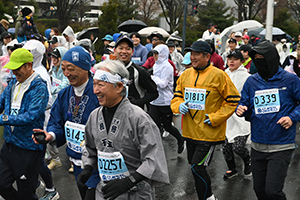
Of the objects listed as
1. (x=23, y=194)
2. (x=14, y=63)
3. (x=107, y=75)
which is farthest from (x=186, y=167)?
(x=107, y=75)

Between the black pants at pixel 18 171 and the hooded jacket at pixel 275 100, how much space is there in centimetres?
266

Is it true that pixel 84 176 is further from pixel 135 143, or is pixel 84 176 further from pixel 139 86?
pixel 139 86

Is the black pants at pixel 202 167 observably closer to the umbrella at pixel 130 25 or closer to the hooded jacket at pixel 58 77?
the hooded jacket at pixel 58 77

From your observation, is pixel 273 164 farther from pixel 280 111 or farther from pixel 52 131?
pixel 52 131

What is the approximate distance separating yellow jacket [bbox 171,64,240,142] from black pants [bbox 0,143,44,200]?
2.00m

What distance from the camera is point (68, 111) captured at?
3.99 meters

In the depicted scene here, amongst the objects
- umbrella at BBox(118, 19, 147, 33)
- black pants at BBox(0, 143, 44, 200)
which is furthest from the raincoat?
umbrella at BBox(118, 19, 147, 33)

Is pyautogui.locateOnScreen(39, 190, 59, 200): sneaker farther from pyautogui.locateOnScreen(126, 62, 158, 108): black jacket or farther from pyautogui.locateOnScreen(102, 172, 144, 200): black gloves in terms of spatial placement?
pyautogui.locateOnScreen(102, 172, 144, 200): black gloves

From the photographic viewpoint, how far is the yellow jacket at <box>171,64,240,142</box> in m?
4.78

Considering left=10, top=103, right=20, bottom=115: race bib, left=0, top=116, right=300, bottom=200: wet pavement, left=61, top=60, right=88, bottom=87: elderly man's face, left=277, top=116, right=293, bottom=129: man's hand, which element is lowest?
left=0, top=116, right=300, bottom=200: wet pavement

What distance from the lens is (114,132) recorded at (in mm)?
3035

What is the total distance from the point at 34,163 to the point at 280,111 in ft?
9.63

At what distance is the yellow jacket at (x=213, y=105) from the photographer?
15.7 feet

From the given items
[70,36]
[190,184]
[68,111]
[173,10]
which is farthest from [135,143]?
[173,10]
